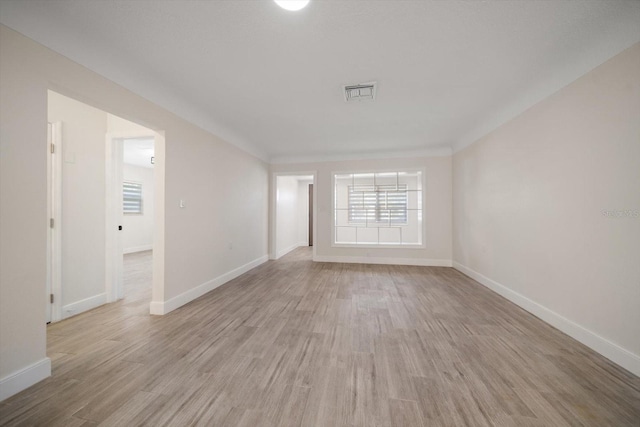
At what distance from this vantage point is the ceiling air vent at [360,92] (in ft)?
8.16

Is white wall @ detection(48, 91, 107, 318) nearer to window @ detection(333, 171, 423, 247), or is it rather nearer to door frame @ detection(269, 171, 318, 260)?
door frame @ detection(269, 171, 318, 260)

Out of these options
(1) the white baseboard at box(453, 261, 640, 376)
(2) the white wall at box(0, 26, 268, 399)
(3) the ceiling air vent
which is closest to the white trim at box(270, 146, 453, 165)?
(2) the white wall at box(0, 26, 268, 399)

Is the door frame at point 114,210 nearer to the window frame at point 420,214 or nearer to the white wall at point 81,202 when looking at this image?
the white wall at point 81,202

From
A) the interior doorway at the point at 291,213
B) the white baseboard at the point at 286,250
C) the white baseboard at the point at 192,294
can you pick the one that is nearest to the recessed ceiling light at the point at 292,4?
the white baseboard at the point at 192,294

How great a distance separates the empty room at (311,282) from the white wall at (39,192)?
0.04 feet

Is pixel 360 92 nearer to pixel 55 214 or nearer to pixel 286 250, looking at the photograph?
pixel 55 214

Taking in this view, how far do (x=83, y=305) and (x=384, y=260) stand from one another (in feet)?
16.2

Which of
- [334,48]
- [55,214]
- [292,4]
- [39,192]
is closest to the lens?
[292,4]

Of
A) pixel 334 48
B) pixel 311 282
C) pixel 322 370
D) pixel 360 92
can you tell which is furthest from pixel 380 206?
pixel 322 370

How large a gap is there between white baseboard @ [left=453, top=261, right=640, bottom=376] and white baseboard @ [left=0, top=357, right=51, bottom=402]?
4.07 meters

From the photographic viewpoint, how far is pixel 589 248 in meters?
1.96

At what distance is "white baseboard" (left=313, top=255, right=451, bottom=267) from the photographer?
499cm

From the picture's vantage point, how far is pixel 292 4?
1464 mm

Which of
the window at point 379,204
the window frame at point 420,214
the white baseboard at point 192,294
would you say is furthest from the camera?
the window at point 379,204
